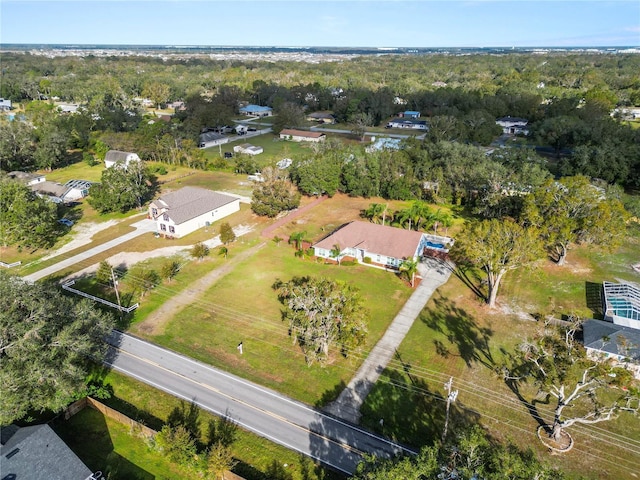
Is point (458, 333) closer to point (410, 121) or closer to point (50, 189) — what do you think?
point (50, 189)

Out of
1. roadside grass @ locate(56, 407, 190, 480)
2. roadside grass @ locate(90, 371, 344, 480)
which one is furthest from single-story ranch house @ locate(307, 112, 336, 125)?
roadside grass @ locate(56, 407, 190, 480)

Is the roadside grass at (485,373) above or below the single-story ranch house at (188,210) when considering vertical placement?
below

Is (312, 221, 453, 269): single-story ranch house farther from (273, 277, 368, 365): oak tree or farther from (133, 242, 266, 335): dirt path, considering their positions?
(273, 277, 368, 365): oak tree

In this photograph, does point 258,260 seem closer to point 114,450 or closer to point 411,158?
point 114,450

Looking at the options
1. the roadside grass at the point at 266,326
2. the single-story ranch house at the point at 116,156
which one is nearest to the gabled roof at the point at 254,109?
the single-story ranch house at the point at 116,156

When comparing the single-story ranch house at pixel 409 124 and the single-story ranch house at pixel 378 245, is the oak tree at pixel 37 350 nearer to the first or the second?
the single-story ranch house at pixel 378 245

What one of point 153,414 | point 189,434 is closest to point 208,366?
point 153,414
